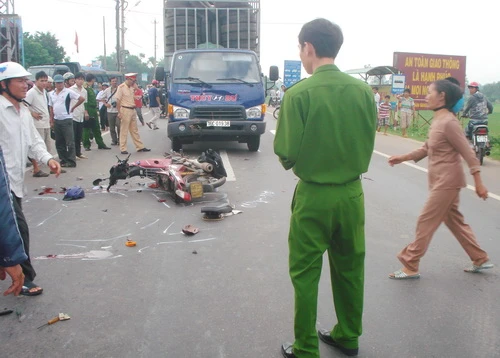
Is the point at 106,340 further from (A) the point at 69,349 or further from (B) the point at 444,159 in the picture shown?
(B) the point at 444,159

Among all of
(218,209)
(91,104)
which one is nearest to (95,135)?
(91,104)

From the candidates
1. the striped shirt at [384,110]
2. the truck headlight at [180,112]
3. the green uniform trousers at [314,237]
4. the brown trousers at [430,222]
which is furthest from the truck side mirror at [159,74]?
the striped shirt at [384,110]

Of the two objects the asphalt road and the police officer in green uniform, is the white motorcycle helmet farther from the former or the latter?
the police officer in green uniform

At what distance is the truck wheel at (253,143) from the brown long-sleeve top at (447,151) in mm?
8150

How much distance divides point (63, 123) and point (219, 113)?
3.36 metres

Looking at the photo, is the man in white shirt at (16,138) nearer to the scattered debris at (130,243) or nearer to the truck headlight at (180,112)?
the scattered debris at (130,243)

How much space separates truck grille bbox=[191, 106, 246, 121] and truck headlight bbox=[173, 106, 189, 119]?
153 mm

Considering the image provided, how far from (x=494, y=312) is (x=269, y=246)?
2.26m

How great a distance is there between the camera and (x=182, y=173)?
24.8 feet

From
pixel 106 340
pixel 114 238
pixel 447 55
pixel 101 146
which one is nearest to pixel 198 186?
pixel 114 238

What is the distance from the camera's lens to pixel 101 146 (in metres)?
13.3

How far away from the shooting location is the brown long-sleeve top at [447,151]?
4.21 metres

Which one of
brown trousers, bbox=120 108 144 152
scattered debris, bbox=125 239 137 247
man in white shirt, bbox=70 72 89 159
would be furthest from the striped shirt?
scattered debris, bbox=125 239 137 247

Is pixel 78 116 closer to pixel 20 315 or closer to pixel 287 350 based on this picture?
pixel 20 315
